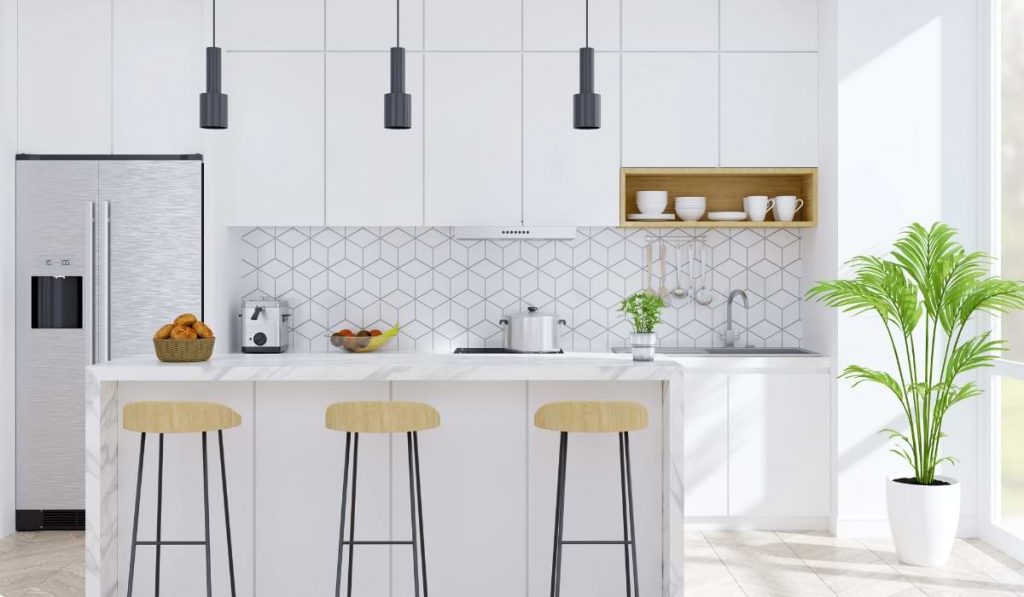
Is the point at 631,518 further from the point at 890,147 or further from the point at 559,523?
the point at 890,147

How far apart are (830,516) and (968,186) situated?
6.14ft

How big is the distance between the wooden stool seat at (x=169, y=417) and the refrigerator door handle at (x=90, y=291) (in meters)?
1.66

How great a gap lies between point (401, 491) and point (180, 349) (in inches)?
40.1

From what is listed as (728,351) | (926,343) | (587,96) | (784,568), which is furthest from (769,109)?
(784,568)

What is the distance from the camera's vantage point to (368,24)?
498 cm

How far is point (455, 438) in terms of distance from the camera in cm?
353

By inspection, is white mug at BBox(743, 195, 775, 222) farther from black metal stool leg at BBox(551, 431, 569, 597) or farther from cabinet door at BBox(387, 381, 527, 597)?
black metal stool leg at BBox(551, 431, 569, 597)

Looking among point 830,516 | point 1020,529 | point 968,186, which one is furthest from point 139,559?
point 968,186

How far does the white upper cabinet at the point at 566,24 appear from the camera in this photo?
4973mm

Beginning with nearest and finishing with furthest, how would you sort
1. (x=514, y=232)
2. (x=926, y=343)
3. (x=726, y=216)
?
(x=926, y=343), (x=514, y=232), (x=726, y=216)

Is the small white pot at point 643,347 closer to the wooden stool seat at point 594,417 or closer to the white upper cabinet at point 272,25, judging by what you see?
the wooden stool seat at point 594,417

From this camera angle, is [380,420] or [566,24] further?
[566,24]

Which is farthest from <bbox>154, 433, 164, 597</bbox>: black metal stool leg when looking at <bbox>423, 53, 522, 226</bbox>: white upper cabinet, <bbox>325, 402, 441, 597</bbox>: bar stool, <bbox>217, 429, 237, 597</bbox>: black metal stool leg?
<bbox>423, 53, 522, 226</bbox>: white upper cabinet

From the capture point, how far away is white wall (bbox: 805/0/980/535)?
15.4ft
